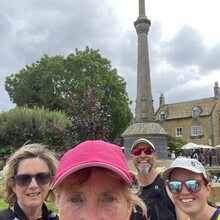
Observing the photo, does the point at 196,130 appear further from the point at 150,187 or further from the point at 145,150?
the point at 150,187

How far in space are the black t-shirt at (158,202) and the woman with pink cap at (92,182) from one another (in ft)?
6.21

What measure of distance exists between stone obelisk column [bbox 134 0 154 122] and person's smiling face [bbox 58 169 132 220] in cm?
1741

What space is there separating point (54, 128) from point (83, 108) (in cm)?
227

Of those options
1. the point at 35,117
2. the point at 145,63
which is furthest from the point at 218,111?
the point at 145,63

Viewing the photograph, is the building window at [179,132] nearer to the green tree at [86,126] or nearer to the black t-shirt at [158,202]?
the green tree at [86,126]

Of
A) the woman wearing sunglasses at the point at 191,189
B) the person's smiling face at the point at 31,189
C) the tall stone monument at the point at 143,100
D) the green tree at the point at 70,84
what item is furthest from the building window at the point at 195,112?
the person's smiling face at the point at 31,189

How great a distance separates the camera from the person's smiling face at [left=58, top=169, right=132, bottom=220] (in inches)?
57.0

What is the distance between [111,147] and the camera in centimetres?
151

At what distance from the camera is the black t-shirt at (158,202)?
3434 millimetres

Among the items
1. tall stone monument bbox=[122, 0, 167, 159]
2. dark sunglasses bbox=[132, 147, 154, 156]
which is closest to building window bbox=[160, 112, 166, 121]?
tall stone monument bbox=[122, 0, 167, 159]

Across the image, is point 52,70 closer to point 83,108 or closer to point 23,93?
point 23,93

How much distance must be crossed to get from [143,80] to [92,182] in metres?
17.6

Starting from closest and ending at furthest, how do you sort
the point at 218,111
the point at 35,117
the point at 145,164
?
the point at 145,164 → the point at 35,117 → the point at 218,111

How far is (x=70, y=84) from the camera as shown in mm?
36469
